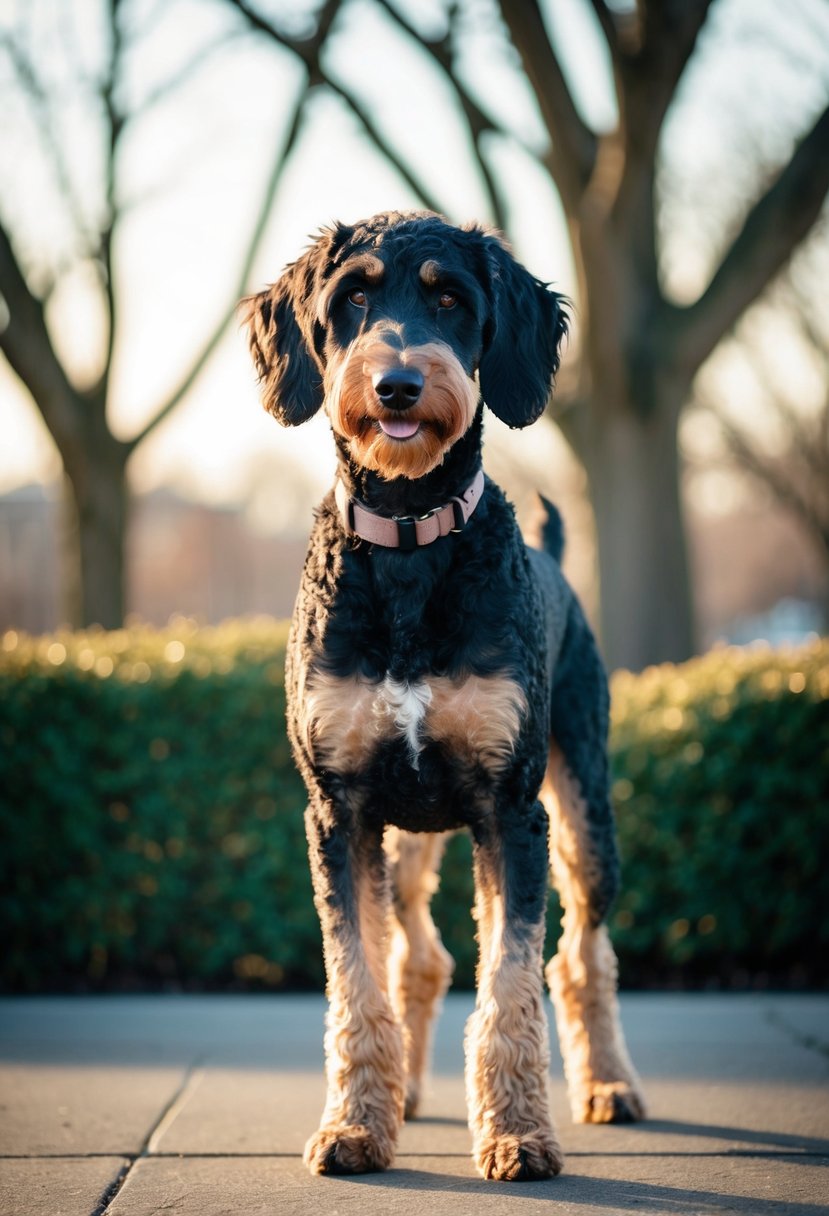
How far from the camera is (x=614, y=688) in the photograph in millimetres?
7227

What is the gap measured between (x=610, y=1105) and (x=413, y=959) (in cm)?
78

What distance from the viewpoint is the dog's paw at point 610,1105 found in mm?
4207

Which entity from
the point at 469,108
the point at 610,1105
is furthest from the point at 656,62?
the point at 610,1105

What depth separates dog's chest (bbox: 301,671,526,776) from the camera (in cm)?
352

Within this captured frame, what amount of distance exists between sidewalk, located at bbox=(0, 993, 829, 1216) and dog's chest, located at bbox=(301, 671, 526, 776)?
1123 mm

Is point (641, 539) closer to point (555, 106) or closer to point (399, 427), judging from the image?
point (555, 106)

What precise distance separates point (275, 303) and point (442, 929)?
374cm

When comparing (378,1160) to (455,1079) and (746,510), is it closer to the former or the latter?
(455,1079)

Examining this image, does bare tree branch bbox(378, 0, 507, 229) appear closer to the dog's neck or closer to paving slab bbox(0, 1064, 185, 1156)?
the dog's neck

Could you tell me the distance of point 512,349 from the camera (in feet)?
12.8

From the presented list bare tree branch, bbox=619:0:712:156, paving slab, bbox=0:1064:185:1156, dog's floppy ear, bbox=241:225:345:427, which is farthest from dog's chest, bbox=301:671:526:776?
bare tree branch, bbox=619:0:712:156

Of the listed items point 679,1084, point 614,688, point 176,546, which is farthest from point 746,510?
point 679,1084

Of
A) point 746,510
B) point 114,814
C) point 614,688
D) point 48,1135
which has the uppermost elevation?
point 746,510

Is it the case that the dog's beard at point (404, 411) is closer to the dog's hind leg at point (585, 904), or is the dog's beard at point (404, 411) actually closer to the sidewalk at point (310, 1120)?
the dog's hind leg at point (585, 904)
